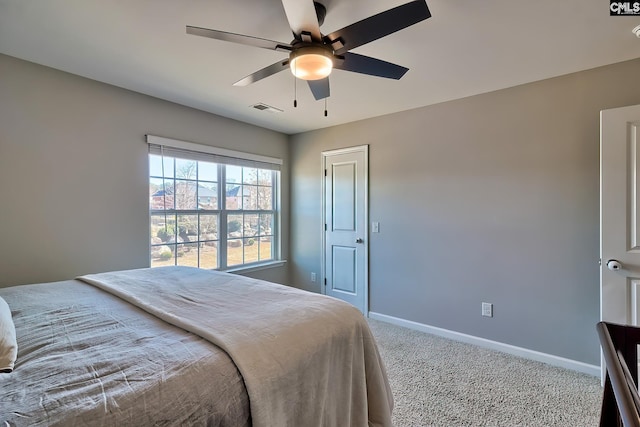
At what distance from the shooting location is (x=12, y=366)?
3.06 feet

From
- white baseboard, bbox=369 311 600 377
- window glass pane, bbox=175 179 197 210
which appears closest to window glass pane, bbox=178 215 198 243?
window glass pane, bbox=175 179 197 210

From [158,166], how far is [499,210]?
3.32m

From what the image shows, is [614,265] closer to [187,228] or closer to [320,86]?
[320,86]

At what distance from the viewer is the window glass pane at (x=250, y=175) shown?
3.83 m

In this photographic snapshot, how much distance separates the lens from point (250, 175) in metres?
3.91

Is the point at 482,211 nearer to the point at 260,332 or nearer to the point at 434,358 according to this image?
the point at 434,358

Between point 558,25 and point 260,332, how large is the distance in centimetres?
236

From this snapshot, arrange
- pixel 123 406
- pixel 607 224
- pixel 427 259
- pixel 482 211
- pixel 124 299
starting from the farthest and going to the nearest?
pixel 427 259 < pixel 482 211 < pixel 607 224 < pixel 124 299 < pixel 123 406

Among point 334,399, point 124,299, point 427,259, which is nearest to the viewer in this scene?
point 334,399

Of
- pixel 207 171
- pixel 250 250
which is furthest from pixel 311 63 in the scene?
pixel 250 250

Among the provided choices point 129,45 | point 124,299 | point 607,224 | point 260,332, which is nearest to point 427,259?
point 607,224

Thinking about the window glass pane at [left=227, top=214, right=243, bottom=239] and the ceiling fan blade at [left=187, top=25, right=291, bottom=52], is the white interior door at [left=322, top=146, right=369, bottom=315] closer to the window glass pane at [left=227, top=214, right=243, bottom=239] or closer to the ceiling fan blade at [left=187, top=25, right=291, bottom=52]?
the window glass pane at [left=227, top=214, right=243, bottom=239]

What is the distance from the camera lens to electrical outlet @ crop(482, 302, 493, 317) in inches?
109

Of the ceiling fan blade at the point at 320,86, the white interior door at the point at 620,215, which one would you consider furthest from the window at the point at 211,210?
the white interior door at the point at 620,215
